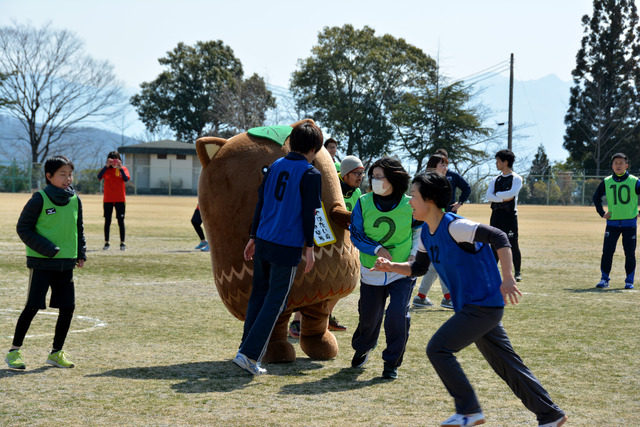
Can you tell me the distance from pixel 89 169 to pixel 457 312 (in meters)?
54.7

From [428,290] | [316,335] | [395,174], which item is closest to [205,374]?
[316,335]

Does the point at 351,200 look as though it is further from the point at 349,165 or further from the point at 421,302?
the point at 421,302

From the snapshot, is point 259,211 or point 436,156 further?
point 436,156

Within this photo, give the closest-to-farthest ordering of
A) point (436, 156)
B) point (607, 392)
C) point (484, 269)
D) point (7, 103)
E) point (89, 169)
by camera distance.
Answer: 1. point (484, 269)
2. point (607, 392)
3. point (436, 156)
4. point (89, 169)
5. point (7, 103)

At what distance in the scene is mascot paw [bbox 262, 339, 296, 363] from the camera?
239 inches

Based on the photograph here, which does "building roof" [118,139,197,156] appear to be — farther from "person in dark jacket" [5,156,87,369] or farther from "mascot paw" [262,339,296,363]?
"mascot paw" [262,339,296,363]

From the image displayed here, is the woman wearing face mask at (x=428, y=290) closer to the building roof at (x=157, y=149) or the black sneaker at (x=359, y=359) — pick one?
the black sneaker at (x=359, y=359)

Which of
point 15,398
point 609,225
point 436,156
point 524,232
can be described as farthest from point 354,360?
point 524,232

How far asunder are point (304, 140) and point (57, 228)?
6.69 feet

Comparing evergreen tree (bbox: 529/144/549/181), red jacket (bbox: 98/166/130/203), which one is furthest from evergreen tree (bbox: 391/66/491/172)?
red jacket (bbox: 98/166/130/203)

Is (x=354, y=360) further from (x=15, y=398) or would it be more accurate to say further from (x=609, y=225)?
(x=609, y=225)

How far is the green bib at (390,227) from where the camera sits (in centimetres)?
566

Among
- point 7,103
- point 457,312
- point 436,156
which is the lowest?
point 457,312

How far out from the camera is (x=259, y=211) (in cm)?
565
